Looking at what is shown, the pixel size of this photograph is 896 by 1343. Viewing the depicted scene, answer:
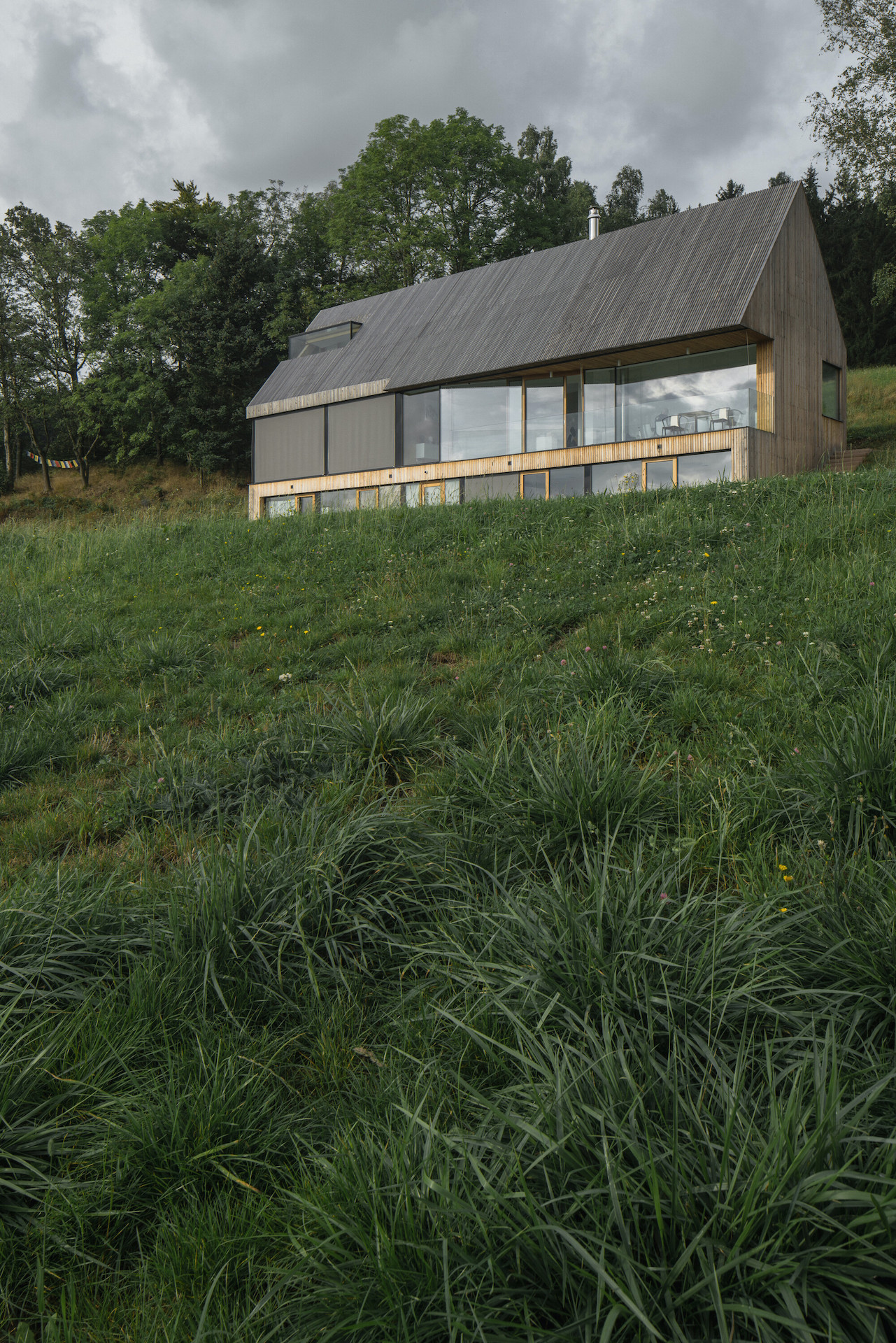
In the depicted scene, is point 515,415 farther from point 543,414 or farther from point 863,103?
point 863,103

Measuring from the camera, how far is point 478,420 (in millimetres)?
21141

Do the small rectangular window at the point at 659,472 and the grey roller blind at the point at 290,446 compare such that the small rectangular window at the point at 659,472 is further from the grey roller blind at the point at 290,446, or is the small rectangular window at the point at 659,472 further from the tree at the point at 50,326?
the tree at the point at 50,326

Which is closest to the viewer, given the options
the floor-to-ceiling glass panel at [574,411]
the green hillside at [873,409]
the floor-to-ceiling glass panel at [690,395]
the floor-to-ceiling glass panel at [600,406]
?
the floor-to-ceiling glass panel at [690,395]

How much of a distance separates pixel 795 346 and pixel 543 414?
5.79 meters

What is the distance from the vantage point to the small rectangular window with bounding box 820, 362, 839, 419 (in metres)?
20.0

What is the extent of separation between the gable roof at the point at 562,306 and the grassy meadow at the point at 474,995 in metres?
14.8

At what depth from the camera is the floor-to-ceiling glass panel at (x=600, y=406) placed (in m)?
18.8

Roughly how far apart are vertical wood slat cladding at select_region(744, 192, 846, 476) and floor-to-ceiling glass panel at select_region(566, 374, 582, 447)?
401cm

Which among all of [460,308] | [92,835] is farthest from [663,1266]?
[460,308]

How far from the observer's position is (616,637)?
4.93 m

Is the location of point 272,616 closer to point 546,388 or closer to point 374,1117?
point 374,1117

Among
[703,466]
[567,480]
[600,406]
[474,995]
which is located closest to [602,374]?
[600,406]

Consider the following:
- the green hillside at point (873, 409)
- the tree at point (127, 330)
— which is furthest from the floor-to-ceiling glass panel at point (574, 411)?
the tree at point (127, 330)

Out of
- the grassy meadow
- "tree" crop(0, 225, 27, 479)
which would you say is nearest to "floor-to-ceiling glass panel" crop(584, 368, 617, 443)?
the grassy meadow
